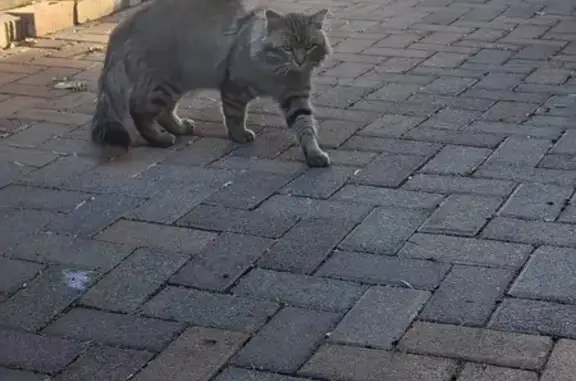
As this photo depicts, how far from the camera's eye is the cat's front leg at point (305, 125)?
404cm

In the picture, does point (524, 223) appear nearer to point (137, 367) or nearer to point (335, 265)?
point (335, 265)

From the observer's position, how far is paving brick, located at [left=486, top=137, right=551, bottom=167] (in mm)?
4031

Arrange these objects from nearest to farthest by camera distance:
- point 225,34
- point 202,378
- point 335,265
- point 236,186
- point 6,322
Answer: point 202,378 → point 6,322 → point 335,265 → point 236,186 → point 225,34

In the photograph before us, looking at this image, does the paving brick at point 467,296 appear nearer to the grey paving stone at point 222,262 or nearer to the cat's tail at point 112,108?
the grey paving stone at point 222,262

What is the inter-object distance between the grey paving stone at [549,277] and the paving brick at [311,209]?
66 cm

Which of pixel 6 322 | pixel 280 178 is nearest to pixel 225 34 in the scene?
pixel 280 178

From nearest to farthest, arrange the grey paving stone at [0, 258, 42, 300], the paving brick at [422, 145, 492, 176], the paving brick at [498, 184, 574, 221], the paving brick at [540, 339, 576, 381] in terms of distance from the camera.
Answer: the paving brick at [540, 339, 576, 381], the grey paving stone at [0, 258, 42, 300], the paving brick at [498, 184, 574, 221], the paving brick at [422, 145, 492, 176]

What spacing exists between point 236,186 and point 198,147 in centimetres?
53

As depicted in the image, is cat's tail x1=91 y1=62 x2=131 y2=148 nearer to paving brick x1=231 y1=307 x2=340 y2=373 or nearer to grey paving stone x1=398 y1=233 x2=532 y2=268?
grey paving stone x1=398 y1=233 x2=532 y2=268

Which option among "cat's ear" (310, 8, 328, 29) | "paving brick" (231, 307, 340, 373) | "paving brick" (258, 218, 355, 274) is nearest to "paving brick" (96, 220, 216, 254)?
"paving brick" (258, 218, 355, 274)

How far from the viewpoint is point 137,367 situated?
2.55 metres

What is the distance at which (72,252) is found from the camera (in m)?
3.26

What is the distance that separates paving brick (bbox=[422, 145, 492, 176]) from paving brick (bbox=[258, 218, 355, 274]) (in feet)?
2.15

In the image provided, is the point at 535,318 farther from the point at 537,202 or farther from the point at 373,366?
the point at 537,202
